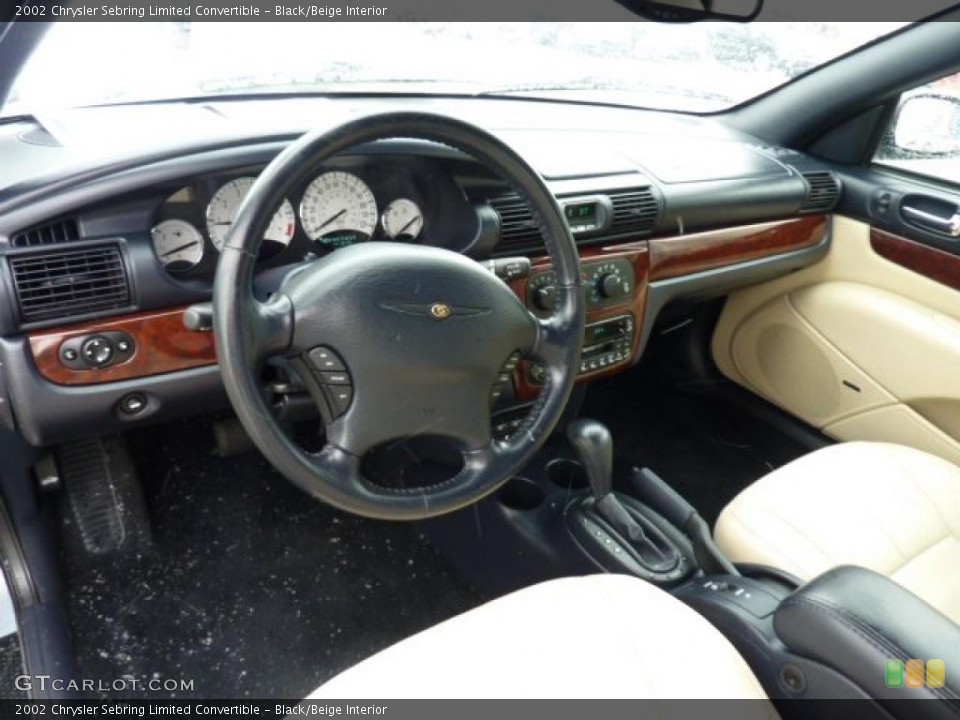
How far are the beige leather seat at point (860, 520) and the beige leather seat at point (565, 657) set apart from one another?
405mm

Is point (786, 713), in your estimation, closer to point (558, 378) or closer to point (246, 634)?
point (558, 378)

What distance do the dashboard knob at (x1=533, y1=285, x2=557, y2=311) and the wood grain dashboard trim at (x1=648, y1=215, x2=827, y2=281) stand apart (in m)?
0.40

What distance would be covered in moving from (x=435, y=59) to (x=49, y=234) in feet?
3.70

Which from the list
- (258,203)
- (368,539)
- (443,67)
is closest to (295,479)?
(258,203)

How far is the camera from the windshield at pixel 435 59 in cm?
159

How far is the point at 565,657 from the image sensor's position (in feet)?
3.51

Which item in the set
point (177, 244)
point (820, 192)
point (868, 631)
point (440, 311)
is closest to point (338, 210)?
point (177, 244)

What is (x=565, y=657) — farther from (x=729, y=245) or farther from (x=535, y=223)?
(x=729, y=245)

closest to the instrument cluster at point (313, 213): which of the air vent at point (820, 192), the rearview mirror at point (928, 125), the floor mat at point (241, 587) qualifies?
the floor mat at point (241, 587)

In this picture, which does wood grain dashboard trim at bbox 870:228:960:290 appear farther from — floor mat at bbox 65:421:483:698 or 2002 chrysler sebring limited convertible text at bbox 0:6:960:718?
floor mat at bbox 65:421:483:698

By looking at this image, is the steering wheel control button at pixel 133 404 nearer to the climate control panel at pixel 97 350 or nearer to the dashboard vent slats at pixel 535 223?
the climate control panel at pixel 97 350

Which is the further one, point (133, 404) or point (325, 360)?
point (133, 404)

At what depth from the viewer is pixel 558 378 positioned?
4.36ft

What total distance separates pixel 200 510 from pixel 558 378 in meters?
1.21
